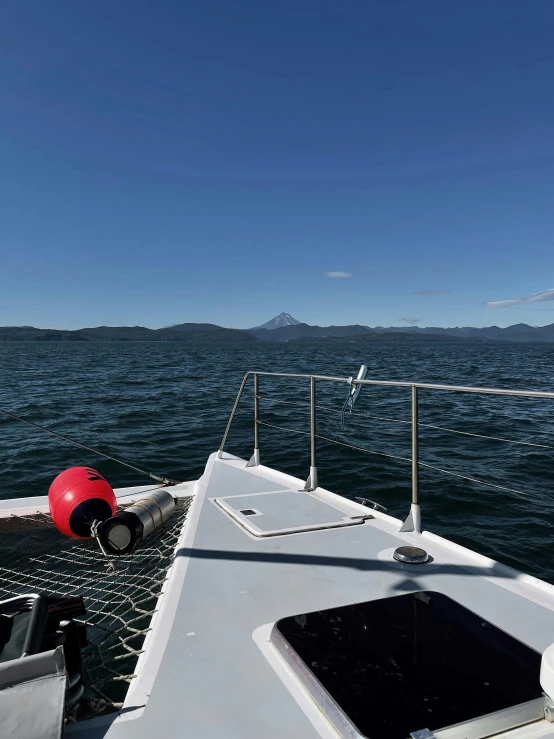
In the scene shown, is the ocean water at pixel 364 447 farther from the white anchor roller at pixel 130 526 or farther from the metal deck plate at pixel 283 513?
the white anchor roller at pixel 130 526

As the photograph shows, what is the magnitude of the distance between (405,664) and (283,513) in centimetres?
174

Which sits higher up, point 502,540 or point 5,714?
point 5,714

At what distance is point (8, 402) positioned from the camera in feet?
47.8

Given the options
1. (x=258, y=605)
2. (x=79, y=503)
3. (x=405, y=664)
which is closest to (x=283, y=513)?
(x=258, y=605)

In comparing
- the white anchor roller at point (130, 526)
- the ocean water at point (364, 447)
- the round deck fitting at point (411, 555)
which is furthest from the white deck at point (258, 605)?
the ocean water at point (364, 447)

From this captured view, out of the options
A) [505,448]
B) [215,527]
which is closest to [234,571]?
[215,527]

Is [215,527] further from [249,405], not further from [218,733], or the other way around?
[249,405]

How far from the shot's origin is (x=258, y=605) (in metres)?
2.19

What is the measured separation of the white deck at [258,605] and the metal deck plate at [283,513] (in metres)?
0.04

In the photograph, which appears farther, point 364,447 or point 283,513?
point 364,447

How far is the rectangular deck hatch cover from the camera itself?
1.44 metres

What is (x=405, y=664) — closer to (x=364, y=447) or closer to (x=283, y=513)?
(x=283, y=513)

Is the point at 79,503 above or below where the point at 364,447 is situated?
above

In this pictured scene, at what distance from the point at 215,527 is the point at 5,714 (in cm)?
177
